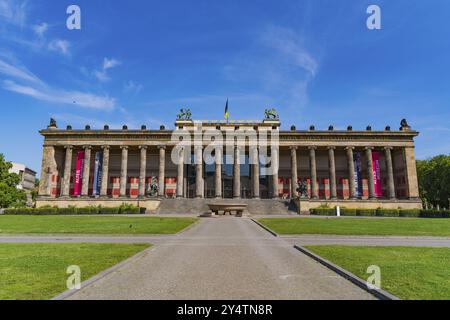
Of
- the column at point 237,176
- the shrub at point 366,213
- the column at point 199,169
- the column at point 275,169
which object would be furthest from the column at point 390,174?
the column at point 199,169

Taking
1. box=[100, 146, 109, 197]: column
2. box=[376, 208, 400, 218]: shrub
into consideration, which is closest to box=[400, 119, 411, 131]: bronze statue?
box=[376, 208, 400, 218]: shrub

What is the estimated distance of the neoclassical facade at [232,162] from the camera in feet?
211

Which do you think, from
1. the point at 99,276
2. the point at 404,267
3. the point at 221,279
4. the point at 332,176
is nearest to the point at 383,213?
the point at 332,176

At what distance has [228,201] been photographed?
5775cm

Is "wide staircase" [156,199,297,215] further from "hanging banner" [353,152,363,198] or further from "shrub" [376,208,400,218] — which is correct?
"hanging banner" [353,152,363,198]

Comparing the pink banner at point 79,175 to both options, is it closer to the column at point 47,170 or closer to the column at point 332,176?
the column at point 47,170

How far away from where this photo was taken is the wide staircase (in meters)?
55.8

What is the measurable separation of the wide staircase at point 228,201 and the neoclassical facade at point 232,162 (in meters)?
4.46

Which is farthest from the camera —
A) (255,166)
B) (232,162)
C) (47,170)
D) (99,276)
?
(232,162)

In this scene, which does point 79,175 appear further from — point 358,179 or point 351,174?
point 358,179

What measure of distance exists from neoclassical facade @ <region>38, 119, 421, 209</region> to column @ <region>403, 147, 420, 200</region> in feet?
0.63

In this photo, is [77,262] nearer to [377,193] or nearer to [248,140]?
[248,140]

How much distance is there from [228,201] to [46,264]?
4824 centimetres

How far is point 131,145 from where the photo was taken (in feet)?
223
